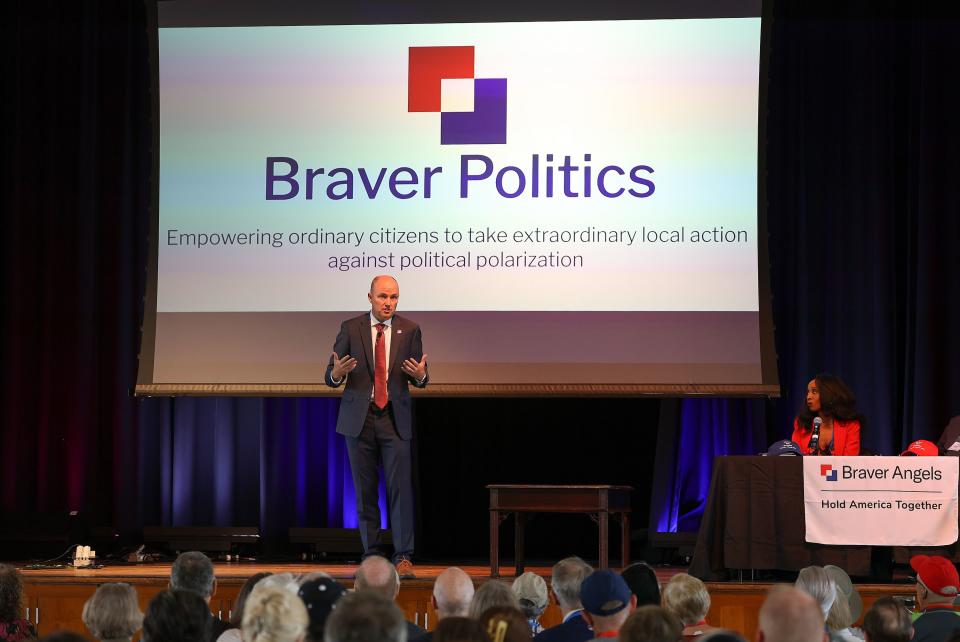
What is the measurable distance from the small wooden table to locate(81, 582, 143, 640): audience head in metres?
3.27

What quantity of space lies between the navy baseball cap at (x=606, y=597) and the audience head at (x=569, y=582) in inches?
31.7

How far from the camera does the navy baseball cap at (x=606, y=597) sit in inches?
125

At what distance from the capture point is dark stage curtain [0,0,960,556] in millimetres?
8344

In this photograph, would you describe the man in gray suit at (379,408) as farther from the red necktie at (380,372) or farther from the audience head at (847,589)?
the audience head at (847,589)

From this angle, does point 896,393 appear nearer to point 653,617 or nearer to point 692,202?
point 692,202

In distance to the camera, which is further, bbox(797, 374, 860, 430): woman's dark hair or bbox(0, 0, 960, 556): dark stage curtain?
bbox(0, 0, 960, 556): dark stage curtain

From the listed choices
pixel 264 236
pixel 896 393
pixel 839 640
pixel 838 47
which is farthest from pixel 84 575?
pixel 838 47

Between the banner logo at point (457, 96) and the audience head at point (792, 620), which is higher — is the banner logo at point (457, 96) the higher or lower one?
the higher one

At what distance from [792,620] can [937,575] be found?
1.83m

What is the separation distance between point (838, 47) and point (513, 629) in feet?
21.5

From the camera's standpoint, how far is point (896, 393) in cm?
837

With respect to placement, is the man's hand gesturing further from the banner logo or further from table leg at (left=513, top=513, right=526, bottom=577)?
the banner logo

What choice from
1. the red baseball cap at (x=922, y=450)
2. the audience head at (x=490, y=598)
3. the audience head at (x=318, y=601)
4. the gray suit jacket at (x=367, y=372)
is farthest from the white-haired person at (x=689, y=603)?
the red baseball cap at (x=922, y=450)

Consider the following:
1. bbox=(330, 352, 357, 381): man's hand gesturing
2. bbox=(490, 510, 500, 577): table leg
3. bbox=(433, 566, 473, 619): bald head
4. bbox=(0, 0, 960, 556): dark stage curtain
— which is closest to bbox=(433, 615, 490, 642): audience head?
bbox=(433, 566, 473, 619): bald head
